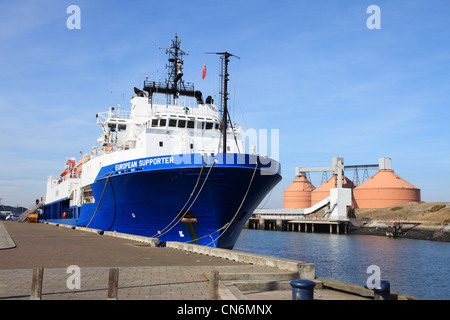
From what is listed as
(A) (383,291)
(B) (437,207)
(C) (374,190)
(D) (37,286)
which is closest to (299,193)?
(C) (374,190)

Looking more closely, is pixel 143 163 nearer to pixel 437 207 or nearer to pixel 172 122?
pixel 172 122

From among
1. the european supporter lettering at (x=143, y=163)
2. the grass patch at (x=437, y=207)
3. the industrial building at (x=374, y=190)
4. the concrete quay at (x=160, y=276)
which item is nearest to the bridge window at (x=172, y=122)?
the european supporter lettering at (x=143, y=163)

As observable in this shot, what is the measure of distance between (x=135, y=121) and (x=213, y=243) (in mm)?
13261

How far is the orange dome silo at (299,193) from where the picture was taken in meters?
104

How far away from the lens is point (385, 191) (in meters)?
85.9

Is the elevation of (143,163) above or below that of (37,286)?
above

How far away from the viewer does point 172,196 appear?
22469 millimetres

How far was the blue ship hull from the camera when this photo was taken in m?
21.7

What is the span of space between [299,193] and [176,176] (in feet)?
282

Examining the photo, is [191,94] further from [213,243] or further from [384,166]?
[384,166]
